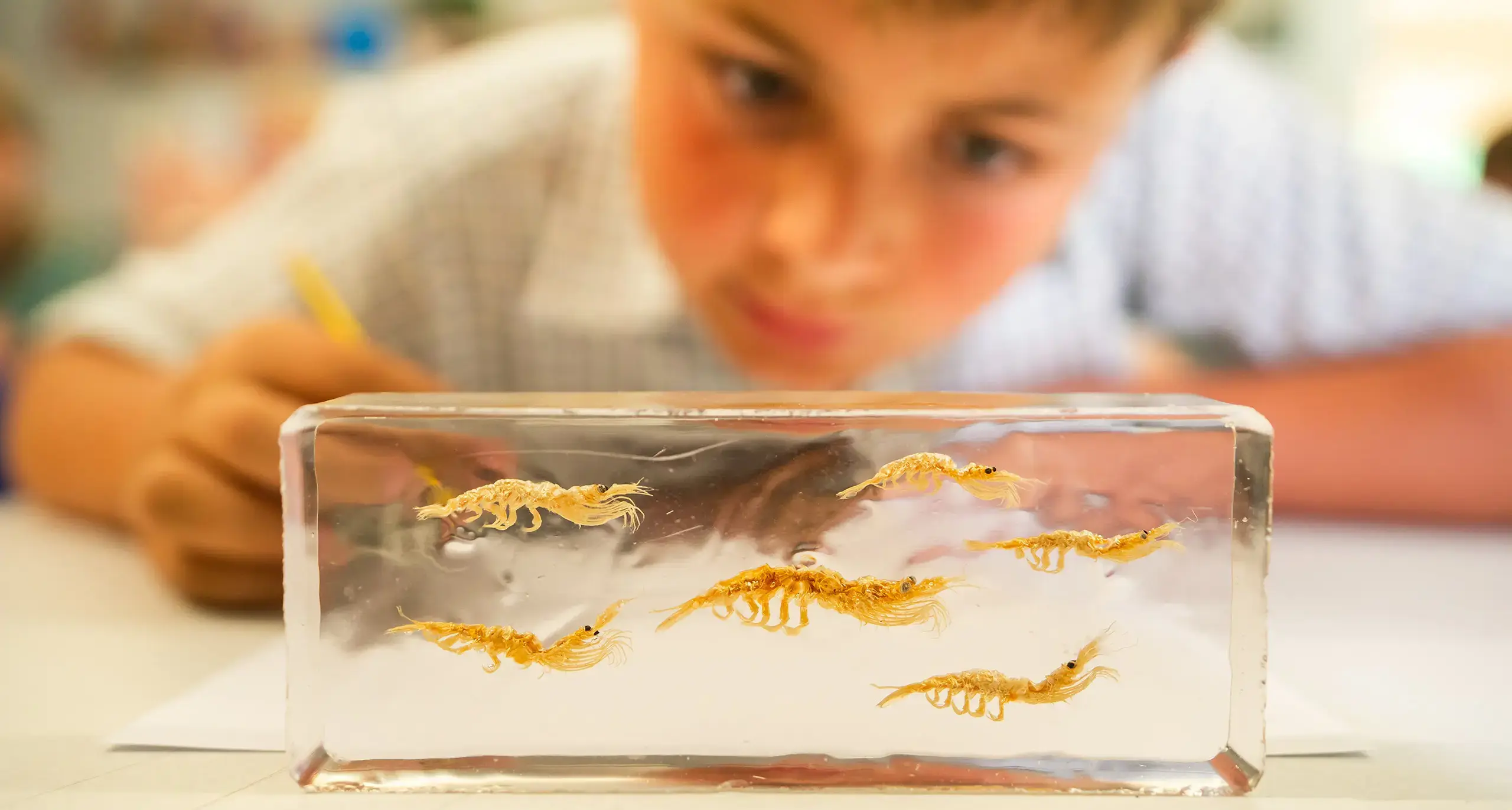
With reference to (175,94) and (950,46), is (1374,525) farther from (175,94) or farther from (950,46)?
(175,94)

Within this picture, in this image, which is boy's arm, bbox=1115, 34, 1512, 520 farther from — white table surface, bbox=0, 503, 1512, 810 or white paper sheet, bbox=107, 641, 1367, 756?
white paper sheet, bbox=107, 641, 1367, 756

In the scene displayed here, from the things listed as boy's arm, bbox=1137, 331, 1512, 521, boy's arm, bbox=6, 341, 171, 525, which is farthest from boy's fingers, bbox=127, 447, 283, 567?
boy's arm, bbox=1137, 331, 1512, 521

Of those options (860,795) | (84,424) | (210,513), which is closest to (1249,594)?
(860,795)

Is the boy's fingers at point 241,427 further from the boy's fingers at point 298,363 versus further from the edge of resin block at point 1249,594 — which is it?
the edge of resin block at point 1249,594

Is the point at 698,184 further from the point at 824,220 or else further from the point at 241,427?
the point at 241,427

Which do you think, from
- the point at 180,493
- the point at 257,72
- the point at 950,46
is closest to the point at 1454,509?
the point at 950,46
